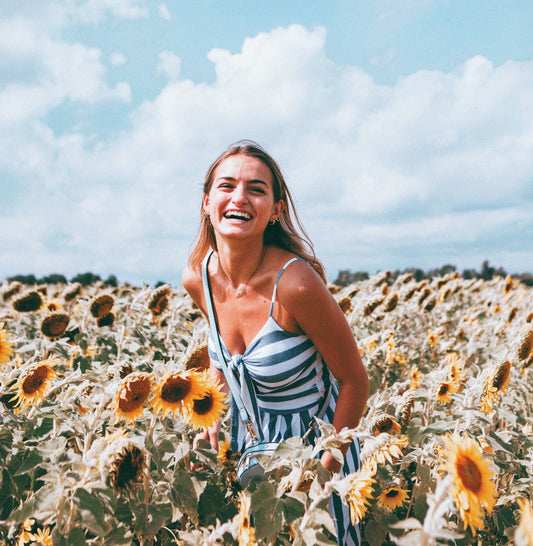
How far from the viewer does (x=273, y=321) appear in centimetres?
245

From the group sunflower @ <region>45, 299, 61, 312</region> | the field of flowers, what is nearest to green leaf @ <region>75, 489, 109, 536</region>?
the field of flowers

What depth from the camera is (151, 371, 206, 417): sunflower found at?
6.54 ft

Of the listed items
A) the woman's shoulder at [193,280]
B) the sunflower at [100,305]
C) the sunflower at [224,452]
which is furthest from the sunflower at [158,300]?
the sunflower at [224,452]

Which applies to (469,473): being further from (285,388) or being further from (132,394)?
(285,388)

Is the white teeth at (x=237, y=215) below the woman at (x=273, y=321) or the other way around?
the other way around

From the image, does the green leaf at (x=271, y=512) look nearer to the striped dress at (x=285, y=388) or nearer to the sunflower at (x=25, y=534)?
the striped dress at (x=285, y=388)

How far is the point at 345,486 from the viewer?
147 centimetres

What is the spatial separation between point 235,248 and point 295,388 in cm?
73

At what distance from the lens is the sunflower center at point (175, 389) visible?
2006 millimetres

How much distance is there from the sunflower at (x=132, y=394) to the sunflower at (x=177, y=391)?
65 mm

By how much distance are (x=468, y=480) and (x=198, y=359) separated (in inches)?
63.2

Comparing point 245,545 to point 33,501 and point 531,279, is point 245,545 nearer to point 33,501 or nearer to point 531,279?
point 33,501

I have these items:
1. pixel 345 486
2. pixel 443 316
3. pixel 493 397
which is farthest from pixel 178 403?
pixel 443 316

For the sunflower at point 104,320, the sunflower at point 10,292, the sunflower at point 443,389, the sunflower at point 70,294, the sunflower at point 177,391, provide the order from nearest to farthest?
1. the sunflower at point 177,391
2. the sunflower at point 443,389
3. the sunflower at point 104,320
4. the sunflower at point 70,294
5. the sunflower at point 10,292
